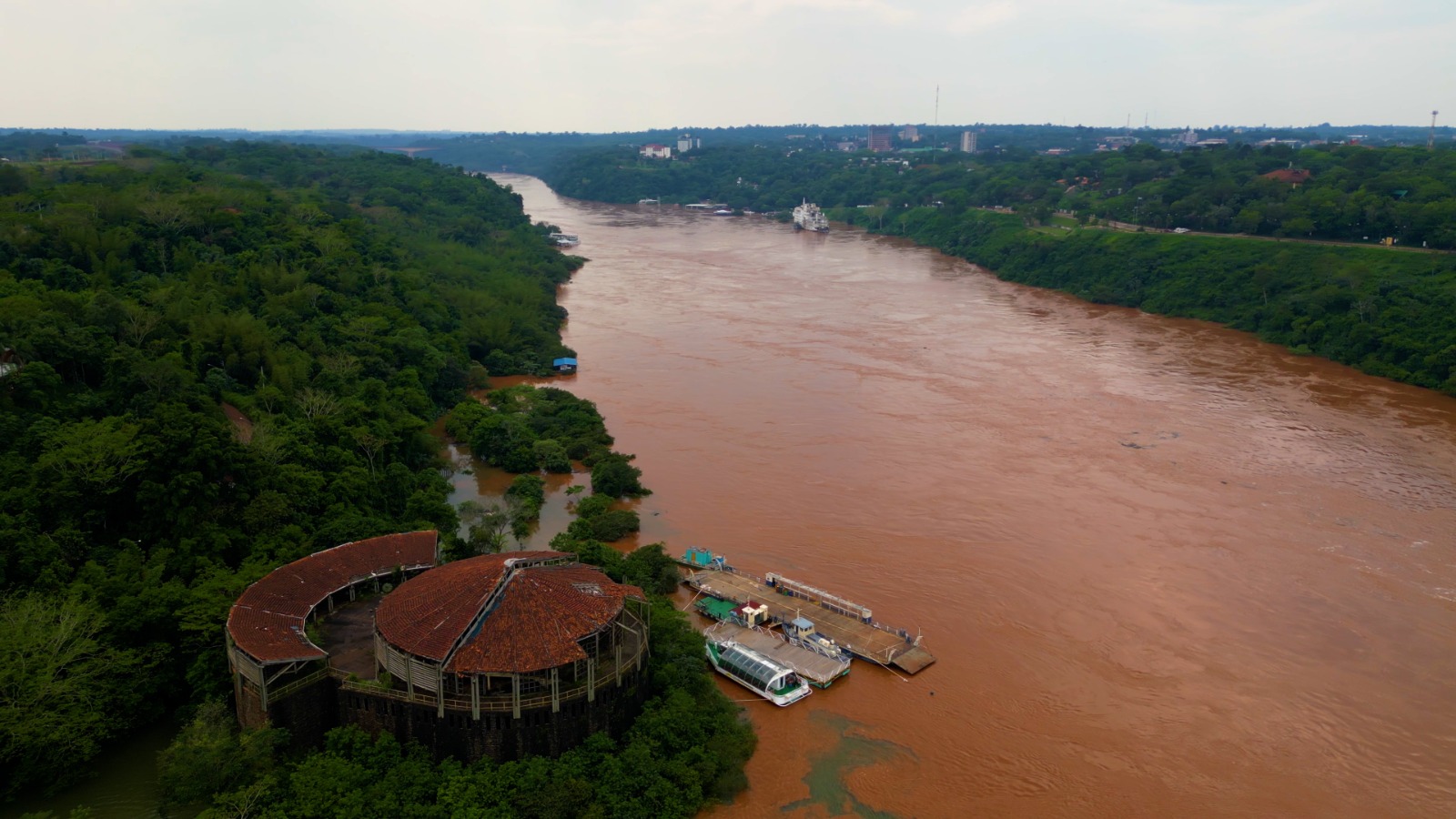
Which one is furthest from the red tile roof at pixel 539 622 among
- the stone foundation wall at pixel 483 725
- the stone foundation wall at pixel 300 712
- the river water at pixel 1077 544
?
the river water at pixel 1077 544

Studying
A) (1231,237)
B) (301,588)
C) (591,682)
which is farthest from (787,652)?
(1231,237)

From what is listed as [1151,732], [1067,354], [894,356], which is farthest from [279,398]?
[1067,354]

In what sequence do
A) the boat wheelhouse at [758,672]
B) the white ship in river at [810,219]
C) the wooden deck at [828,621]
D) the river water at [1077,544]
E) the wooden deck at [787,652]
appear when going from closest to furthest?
the river water at [1077,544]
the boat wheelhouse at [758,672]
the wooden deck at [787,652]
the wooden deck at [828,621]
the white ship in river at [810,219]

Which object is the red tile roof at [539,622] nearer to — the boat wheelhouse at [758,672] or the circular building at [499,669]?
the circular building at [499,669]

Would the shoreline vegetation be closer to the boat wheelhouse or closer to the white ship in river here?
the boat wheelhouse

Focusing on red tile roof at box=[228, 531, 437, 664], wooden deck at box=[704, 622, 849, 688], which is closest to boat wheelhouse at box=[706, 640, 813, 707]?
wooden deck at box=[704, 622, 849, 688]
